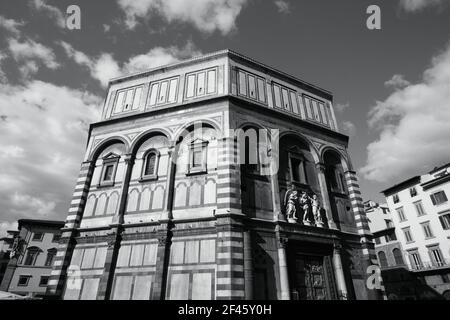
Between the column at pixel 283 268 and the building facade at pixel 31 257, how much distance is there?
112 ft

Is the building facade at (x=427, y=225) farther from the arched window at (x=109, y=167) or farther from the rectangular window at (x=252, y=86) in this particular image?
the arched window at (x=109, y=167)

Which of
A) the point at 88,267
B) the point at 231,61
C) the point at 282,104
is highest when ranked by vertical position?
the point at 231,61

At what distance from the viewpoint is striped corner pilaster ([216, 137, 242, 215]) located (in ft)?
38.7

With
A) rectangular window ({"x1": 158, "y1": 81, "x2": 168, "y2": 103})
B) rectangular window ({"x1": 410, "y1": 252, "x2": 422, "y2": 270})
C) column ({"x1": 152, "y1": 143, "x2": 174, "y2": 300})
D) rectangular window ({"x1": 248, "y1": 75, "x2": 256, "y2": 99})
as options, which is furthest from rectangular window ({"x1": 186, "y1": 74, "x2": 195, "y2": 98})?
rectangular window ({"x1": 410, "y1": 252, "x2": 422, "y2": 270})

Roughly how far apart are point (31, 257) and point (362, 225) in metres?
39.4

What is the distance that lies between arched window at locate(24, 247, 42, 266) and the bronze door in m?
36.8

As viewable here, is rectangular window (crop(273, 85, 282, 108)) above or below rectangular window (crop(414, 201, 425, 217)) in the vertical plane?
above

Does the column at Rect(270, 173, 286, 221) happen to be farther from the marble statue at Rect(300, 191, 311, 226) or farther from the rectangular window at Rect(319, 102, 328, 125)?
the rectangular window at Rect(319, 102, 328, 125)

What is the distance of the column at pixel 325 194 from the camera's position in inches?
557

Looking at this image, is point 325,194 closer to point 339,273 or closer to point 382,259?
point 339,273
